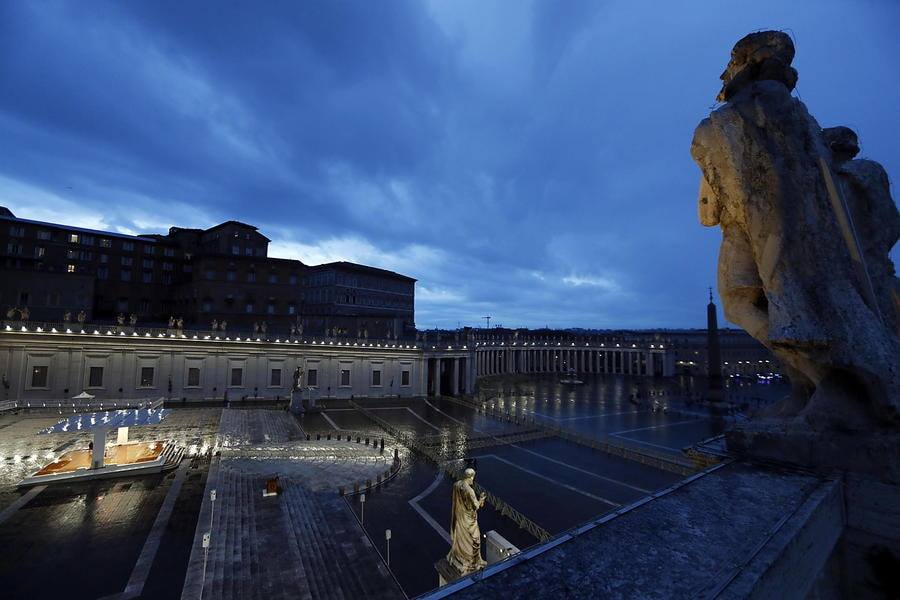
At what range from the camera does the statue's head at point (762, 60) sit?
842cm

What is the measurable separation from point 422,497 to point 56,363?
40.5 meters

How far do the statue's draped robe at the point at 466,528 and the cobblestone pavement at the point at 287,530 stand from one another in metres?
2.73

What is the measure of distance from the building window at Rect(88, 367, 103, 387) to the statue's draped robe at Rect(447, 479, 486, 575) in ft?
150

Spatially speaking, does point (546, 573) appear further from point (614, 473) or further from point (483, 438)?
point (483, 438)

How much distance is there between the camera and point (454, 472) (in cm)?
2361

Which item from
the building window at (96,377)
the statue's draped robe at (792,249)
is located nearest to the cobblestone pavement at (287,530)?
the statue's draped robe at (792,249)

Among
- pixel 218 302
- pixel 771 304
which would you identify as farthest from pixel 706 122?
pixel 218 302

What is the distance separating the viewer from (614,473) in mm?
24828

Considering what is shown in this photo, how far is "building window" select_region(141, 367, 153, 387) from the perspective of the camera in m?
42.1

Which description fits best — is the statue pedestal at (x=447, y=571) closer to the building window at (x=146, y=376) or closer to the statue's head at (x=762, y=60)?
the statue's head at (x=762, y=60)

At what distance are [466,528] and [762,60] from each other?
42.5ft

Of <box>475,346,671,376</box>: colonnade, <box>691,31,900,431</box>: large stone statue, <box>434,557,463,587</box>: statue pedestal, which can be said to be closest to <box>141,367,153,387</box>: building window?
<box>434,557,463,587</box>: statue pedestal

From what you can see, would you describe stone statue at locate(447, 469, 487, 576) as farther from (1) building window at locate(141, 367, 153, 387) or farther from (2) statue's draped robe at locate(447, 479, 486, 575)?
(1) building window at locate(141, 367, 153, 387)

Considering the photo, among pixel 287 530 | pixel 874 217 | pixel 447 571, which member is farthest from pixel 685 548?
pixel 287 530
